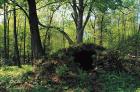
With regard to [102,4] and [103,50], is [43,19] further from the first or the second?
[103,50]

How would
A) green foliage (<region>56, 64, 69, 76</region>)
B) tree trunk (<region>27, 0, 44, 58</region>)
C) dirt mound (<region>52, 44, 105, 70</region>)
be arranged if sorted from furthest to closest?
tree trunk (<region>27, 0, 44, 58</region>), dirt mound (<region>52, 44, 105, 70</region>), green foliage (<region>56, 64, 69, 76</region>)

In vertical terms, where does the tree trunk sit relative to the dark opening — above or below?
above

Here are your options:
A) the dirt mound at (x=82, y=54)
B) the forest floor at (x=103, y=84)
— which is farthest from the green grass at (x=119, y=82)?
the dirt mound at (x=82, y=54)

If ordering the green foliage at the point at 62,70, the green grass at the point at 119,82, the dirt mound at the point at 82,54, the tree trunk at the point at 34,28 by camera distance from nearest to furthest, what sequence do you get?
the green grass at the point at 119,82, the green foliage at the point at 62,70, the dirt mound at the point at 82,54, the tree trunk at the point at 34,28

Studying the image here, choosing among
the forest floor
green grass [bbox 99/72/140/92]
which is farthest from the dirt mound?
green grass [bbox 99/72/140/92]

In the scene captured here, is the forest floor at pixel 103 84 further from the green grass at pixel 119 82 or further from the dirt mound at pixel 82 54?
the dirt mound at pixel 82 54

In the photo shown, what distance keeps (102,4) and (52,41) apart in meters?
48.6

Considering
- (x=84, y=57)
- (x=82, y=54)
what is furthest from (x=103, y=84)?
(x=82, y=54)

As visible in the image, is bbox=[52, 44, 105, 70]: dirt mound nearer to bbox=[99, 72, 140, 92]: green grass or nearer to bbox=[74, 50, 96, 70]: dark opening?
bbox=[74, 50, 96, 70]: dark opening

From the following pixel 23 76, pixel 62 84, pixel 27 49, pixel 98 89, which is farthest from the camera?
pixel 27 49

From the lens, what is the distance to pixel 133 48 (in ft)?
66.0

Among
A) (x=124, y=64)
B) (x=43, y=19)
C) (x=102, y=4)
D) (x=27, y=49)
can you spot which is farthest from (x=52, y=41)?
(x=124, y=64)

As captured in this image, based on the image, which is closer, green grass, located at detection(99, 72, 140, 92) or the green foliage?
green grass, located at detection(99, 72, 140, 92)

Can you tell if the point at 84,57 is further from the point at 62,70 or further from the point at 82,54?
the point at 62,70
